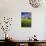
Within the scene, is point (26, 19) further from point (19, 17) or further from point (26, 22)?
point (19, 17)

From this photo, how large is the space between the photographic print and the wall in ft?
0.30

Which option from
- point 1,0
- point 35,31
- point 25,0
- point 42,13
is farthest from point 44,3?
point 1,0

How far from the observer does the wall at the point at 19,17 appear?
3.86 meters

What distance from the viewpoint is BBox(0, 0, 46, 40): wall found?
3.86 m

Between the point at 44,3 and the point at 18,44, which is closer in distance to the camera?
the point at 18,44

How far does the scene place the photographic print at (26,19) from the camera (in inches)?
154

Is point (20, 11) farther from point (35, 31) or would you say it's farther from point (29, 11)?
point (35, 31)

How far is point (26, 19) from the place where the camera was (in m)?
3.93

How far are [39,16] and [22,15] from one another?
53 cm

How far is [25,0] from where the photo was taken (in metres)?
3.92

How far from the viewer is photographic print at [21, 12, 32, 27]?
391cm

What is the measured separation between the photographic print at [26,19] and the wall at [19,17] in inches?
3.6

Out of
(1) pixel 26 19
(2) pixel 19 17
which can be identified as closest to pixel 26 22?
(1) pixel 26 19

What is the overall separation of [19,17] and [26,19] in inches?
8.7
